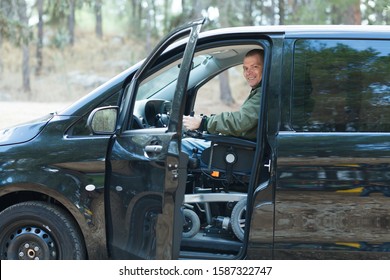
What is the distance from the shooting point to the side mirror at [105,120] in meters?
3.63

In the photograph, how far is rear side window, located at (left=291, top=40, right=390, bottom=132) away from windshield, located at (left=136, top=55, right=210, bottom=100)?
3.30 feet

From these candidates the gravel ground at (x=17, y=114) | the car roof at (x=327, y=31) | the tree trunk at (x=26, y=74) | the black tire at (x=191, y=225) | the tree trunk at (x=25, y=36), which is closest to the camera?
the car roof at (x=327, y=31)

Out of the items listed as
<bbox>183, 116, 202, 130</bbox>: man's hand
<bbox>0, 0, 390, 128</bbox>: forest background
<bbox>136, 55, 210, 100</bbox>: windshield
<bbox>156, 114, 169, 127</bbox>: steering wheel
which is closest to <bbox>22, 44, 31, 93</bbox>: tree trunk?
<bbox>0, 0, 390, 128</bbox>: forest background

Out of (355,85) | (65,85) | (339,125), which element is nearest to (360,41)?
(355,85)

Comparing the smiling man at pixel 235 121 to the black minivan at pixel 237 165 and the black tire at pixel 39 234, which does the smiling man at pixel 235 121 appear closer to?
the black minivan at pixel 237 165

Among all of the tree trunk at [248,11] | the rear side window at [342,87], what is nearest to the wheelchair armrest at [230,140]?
the rear side window at [342,87]

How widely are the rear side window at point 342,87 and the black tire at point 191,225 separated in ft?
3.53

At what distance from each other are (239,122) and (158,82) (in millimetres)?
923

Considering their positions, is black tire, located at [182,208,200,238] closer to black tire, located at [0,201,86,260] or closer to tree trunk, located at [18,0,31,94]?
black tire, located at [0,201,86,260]

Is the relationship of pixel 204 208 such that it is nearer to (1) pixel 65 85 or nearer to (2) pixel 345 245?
(2) pixel 345 245

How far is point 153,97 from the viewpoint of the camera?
457 cm

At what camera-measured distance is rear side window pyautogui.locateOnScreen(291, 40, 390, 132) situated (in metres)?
3.38

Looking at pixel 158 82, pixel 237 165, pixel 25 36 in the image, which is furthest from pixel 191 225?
pixel 25 36
